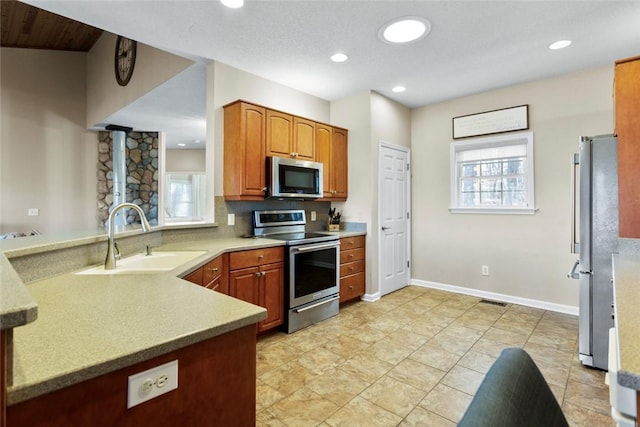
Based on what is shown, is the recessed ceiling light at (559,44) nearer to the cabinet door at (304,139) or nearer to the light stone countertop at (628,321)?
the light stone countertop at (628,321)

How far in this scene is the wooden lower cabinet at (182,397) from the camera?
0.69 metres

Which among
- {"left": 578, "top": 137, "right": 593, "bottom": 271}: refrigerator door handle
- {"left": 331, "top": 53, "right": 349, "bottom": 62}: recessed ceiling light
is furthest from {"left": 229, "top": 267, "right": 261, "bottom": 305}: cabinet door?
{"left": 578, "top": 137, "right": 593, "bottom": 271}: refrigerator door handle

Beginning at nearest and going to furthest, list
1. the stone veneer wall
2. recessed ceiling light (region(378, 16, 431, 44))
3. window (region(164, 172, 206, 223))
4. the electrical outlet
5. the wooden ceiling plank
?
the electrical outlet
recessed ceiling light (region(378, 16, 431, 44))
the wooden ceiling plank
the stone veneer wall
window (region(164, 172, 206, 223))

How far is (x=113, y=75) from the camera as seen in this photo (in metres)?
4.97

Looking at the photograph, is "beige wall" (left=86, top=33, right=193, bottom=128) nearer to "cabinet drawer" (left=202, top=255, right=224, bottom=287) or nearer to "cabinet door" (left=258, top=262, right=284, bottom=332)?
"cabinet drawer" (left=202, top=255, right=224, bottom=287)

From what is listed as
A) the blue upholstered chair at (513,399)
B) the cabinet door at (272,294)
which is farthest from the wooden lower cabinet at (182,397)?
the cabinet door at (272,294)

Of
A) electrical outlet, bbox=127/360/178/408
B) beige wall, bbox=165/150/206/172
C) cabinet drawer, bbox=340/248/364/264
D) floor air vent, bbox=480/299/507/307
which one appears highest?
beige wall, bbox=165/150/206/172

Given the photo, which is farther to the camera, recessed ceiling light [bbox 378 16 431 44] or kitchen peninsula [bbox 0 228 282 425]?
recessed ceiling light [bbox 378 16 431 44]

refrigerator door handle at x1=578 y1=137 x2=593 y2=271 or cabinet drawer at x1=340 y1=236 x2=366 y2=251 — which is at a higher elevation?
refrigerator door handle at x1=578 y1=137 x2=593 y2=271

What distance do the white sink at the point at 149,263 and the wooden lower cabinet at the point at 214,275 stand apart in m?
0.11

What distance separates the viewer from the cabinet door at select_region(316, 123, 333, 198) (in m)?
3.77

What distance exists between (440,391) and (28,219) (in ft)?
21.6

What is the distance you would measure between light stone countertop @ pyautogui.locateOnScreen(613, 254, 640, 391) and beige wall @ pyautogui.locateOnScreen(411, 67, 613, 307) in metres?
2.05

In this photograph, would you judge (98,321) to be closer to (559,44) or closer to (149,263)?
(149,263)
